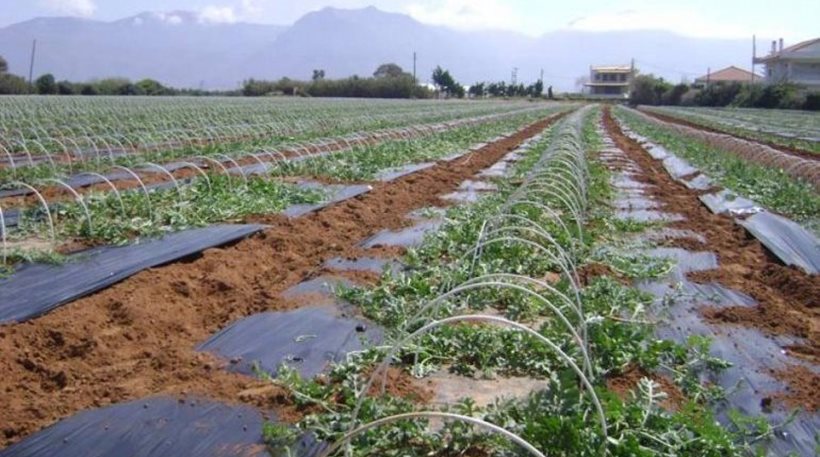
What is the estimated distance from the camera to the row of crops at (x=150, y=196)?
26.2 feet

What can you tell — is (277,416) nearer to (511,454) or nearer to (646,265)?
(511,454)

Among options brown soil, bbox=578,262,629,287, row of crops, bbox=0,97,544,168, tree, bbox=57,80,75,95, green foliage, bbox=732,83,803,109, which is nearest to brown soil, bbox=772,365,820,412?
brown soil, bbox=578,262,629,287

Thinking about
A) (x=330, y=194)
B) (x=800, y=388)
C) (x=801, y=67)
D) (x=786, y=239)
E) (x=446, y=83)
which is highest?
(x=801, y=67)

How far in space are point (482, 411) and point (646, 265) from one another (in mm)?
4158

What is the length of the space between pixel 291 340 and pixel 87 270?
239cm

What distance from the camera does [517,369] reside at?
496 cm

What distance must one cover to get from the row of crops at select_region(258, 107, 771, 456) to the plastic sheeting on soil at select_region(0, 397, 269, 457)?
0.21 meters

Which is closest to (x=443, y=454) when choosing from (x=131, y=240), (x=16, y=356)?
(x=16, y=356)

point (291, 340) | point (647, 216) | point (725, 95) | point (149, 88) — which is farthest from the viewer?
point (149, 88)

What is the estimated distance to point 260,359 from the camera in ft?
16.8

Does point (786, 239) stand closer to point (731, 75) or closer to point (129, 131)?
point (129, 131)

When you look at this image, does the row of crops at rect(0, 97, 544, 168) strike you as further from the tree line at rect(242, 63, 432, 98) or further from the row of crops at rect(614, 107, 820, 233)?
the tree line at rect(242, 63, 432, 98)

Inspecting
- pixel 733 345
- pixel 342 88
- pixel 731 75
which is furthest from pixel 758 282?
pixel 731 75

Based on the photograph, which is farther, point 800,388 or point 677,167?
point 677,167
